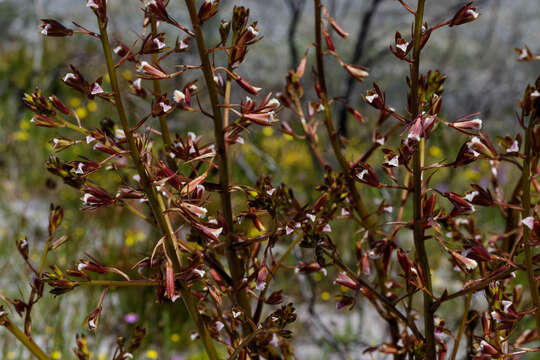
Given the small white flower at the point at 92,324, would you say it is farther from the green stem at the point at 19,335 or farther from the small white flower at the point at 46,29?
the small white flower at the point at 46,29

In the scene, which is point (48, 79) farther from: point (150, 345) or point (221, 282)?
point (221, 282)

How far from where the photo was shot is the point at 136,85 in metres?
0.86

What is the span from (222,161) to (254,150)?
104cm

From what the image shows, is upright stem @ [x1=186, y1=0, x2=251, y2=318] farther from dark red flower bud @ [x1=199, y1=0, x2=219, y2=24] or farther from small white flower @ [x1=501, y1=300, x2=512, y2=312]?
small white flower @ [x1=501, y1=300, x2=512, y2=312]

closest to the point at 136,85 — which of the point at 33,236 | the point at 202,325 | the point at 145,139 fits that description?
the point at 145,139

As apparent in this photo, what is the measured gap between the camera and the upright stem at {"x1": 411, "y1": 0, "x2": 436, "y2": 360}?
25.0 inches

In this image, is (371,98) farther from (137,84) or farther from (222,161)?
(137,84)

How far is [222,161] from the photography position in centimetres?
70

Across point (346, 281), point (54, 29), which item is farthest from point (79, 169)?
point (346, 281)

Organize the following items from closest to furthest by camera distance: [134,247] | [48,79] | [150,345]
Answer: [150,345] < [134,247] < [48,79]

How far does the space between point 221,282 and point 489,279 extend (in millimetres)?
393

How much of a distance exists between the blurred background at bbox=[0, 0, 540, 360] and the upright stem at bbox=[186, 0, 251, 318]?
19 cm

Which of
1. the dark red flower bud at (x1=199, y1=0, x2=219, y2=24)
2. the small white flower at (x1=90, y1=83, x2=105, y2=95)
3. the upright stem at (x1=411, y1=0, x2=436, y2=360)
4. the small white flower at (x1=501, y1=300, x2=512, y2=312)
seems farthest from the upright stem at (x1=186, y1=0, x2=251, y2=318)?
the small white flower at (x1=501, y1=300, x2=512, y2=312)

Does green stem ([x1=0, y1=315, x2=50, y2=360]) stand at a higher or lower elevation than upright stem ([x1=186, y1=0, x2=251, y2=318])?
lower
